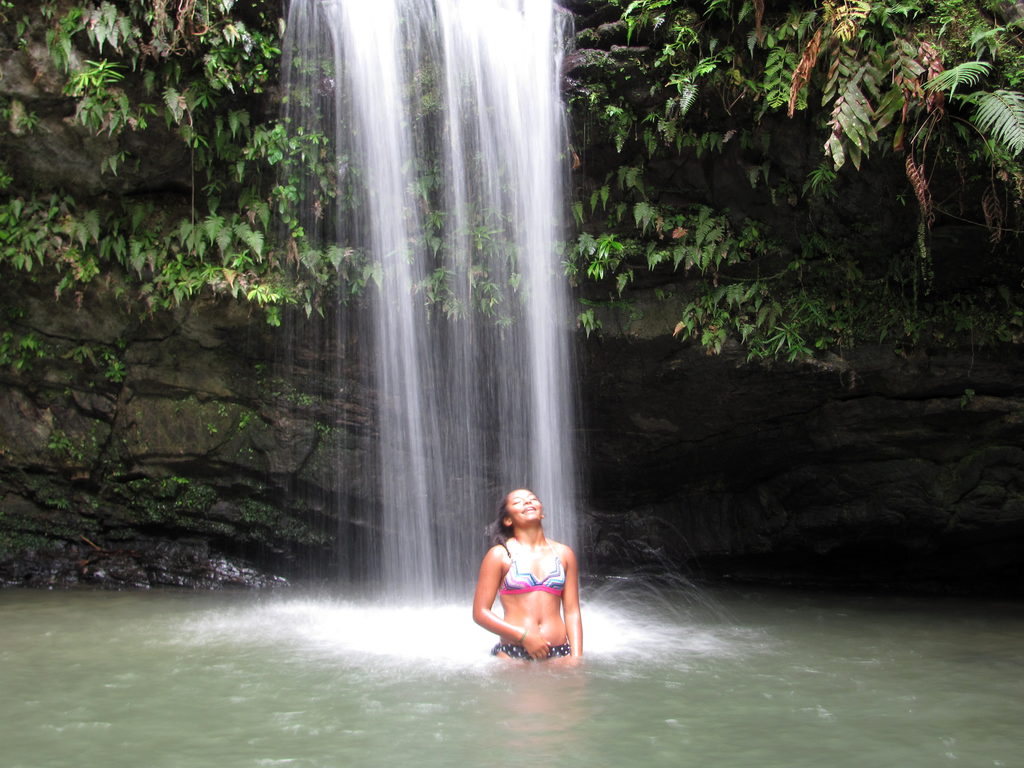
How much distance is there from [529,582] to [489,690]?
34.6 inches

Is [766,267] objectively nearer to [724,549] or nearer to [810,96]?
[810,96]

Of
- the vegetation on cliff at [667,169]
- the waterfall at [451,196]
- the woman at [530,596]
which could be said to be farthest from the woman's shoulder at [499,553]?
the vegetation on cliff at [667,169]

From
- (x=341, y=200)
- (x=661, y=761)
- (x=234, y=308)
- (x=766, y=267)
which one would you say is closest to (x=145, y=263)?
(x=234, y=308)

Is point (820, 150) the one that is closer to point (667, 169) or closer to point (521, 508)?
point (667, 169)

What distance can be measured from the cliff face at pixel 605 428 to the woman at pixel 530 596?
105 inches

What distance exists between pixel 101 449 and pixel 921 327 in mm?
7628

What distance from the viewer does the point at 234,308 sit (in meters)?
7.78

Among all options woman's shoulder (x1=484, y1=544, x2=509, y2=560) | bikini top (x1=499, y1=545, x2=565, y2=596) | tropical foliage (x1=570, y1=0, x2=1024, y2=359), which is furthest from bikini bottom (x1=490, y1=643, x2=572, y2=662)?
tropical foliage (x1=570, y1=0, x2=1024, y2=359)

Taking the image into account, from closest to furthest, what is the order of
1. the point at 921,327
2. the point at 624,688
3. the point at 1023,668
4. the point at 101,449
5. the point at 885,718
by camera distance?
1. the point at 885,718
2. the point at 624,688
3. the point at 1023,668
4. the point at 921,327
5. the point at 101,449

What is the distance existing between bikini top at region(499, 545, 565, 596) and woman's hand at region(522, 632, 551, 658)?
0.95 ft

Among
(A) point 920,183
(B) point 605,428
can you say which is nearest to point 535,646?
(B) point 605,428

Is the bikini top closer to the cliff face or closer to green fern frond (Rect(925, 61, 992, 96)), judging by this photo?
the cliff face

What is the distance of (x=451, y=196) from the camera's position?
25.8 feet

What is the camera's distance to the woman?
552cm
